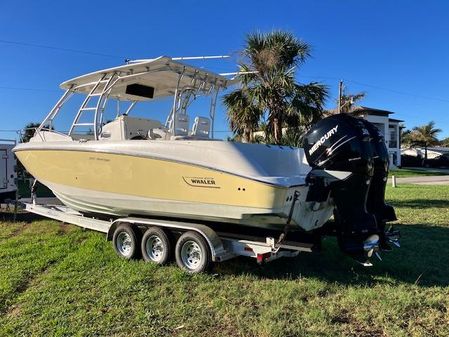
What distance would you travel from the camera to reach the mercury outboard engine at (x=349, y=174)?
17.3ft

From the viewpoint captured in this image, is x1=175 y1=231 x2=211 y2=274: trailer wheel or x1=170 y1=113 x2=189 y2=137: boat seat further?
x1=170 y1=113 x2=189 y2=137: boat seat

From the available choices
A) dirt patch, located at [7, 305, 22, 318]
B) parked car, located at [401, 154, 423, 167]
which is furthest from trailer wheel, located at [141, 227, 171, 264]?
parked car, located at [401, 154, 423, 167]

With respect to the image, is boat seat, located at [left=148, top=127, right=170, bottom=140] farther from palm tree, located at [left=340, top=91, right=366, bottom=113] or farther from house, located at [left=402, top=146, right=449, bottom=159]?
house, located at [left=402, top=146, right=449, bottom=159]

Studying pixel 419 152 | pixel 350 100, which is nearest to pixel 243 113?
pixel 350 100

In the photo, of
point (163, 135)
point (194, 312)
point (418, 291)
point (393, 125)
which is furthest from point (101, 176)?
point (393, 125)

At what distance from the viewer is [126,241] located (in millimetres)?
6660

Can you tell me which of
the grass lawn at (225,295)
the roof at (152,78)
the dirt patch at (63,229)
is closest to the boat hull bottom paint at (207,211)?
the grass lawn at (225,295)

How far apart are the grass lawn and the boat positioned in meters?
0.69

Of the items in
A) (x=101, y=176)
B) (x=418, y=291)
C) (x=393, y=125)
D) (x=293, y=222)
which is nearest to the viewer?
(x=418, y=291)

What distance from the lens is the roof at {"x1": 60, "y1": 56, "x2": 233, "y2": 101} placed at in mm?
6781

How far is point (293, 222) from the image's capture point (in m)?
5.51

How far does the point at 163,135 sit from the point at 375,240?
3.34m

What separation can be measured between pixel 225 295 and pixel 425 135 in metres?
58.3

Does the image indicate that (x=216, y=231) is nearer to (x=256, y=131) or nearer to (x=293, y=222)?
(x=293, y=222)
